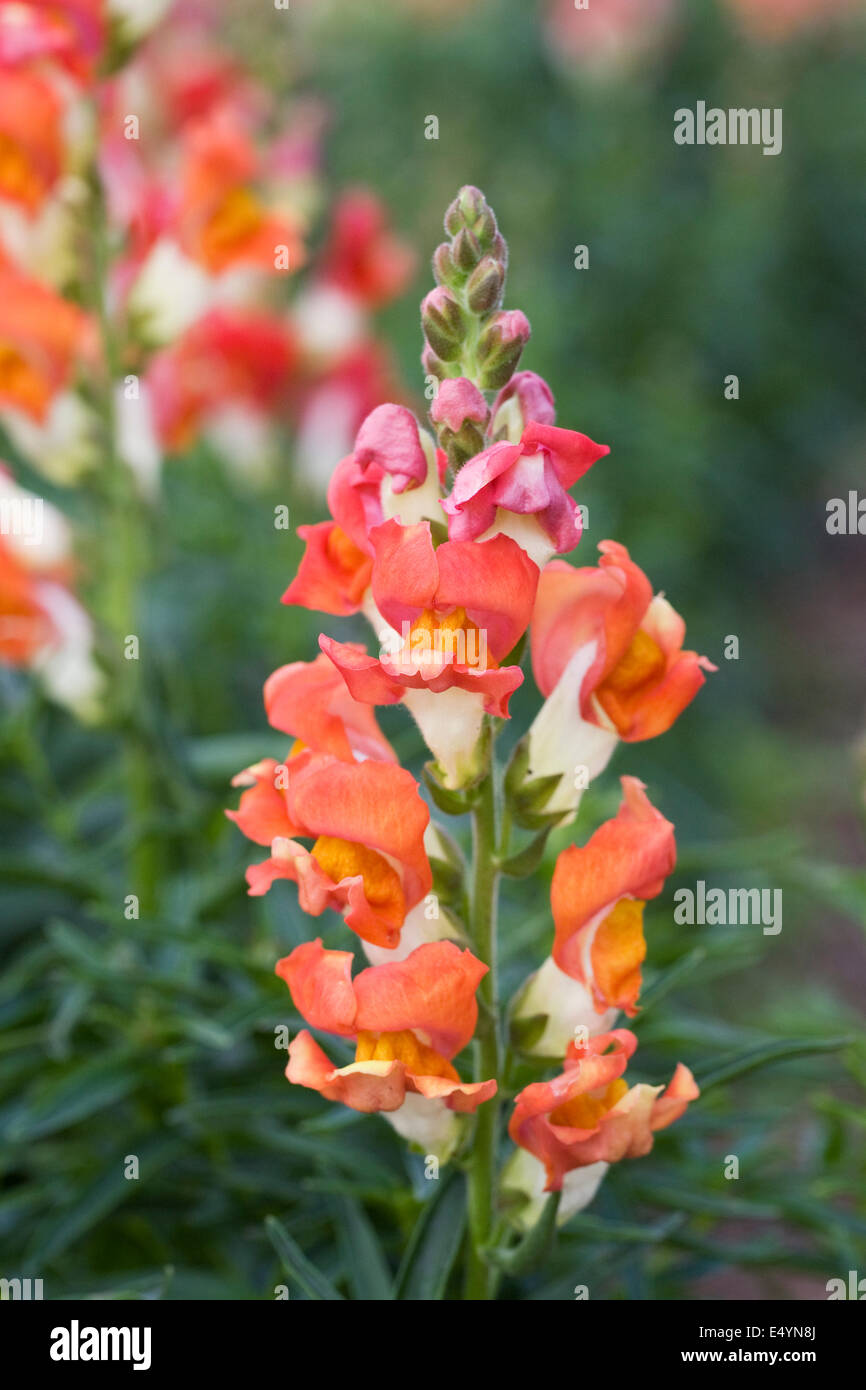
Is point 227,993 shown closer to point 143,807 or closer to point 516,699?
point 143,807

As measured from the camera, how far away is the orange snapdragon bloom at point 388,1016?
0.87 meters

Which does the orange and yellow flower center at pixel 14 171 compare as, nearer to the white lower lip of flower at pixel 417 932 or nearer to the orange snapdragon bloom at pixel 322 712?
the orange snapdragon bloom at pixel 322 712

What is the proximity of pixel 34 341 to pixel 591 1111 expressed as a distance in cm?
104

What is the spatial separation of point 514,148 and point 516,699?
239 centimetres

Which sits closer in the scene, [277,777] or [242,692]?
[277,777]

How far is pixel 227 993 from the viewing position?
58.1 inches

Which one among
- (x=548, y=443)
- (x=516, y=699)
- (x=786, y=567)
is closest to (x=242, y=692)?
(x=516, y=699)

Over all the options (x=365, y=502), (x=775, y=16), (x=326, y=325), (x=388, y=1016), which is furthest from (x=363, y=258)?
(x=775, y=16)

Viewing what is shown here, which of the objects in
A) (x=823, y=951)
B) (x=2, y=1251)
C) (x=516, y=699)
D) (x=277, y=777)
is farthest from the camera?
(x=823, y=951)

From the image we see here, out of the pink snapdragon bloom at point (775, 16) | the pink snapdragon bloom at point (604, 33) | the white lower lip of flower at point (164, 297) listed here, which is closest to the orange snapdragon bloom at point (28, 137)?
A: the white lower lip of flower at point (164, 297)

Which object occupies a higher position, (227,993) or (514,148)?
(514,148)

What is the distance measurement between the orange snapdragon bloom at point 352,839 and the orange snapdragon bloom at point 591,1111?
14cm

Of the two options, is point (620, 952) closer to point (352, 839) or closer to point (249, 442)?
point (352, 839)

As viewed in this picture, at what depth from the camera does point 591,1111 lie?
3.05 ft
